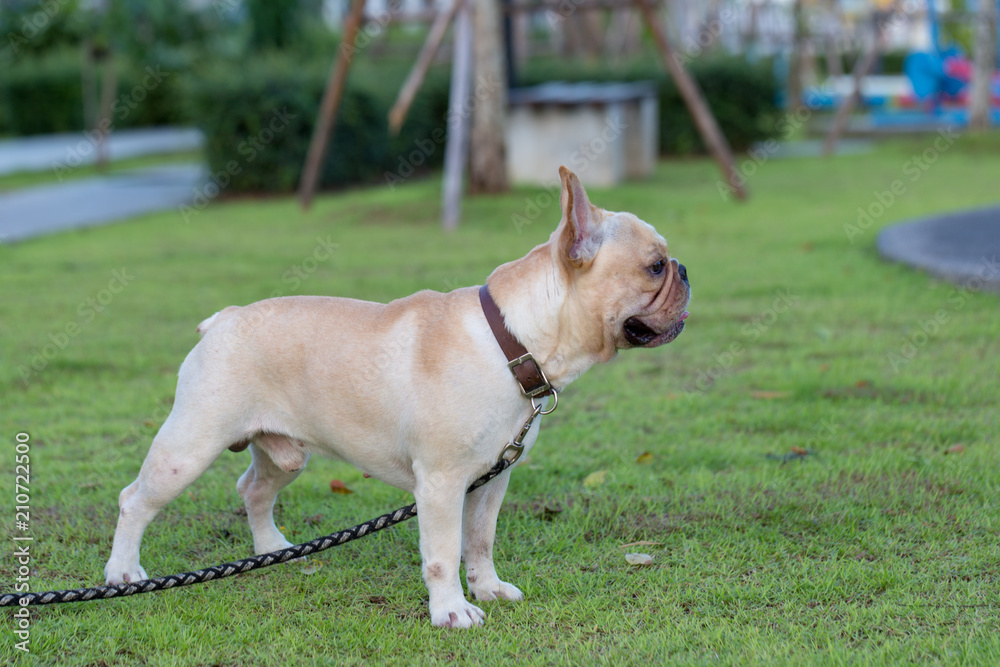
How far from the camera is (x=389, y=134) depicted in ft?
56.3

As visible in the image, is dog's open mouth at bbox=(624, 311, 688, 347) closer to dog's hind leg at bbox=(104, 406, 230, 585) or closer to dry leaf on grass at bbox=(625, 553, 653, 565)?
dry leaf on grass at bbox=(625, 553, 653, 565)

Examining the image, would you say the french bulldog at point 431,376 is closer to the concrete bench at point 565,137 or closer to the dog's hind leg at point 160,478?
the dog's hind leg at point 160,478

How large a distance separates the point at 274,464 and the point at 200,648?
0.77 meters

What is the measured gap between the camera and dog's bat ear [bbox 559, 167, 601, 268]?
9.89 feet

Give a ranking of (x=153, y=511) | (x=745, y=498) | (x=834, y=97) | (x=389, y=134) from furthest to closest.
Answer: (x=834, y=97)
(x=389, y=134)
(x=745, y=498)
(x=153, y=511)

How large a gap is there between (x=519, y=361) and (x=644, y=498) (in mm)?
1456

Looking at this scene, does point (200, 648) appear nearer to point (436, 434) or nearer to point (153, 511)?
point (153, 511)

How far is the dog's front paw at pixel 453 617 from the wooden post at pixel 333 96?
1012cm

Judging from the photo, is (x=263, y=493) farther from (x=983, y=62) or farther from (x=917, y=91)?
(x=917, y=91)

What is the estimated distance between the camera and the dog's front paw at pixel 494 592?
3549 millimetres

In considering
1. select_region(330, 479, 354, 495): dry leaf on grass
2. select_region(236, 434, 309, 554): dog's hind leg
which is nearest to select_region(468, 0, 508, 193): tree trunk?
select_region(330, 479, 354, 495): dry leaf on grass

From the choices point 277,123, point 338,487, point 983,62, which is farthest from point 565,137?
point 338,487

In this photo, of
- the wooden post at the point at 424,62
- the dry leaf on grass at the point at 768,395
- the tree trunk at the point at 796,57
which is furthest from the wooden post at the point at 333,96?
the tree trunk at the point at 796,57

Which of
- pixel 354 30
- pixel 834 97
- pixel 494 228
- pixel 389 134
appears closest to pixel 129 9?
pixel 389 134
